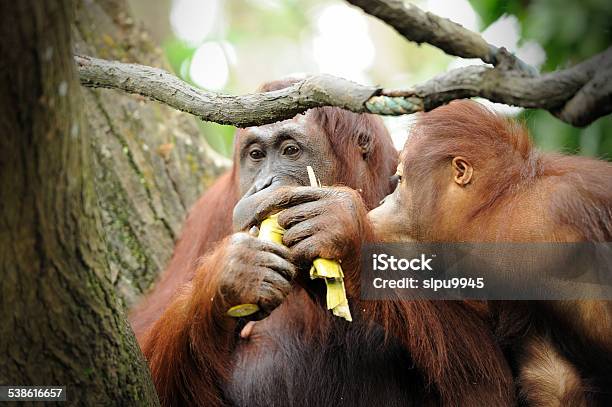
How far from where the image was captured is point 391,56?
48.5 feet

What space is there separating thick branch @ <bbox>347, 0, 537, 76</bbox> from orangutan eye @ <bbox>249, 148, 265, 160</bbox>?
2300 millimetres

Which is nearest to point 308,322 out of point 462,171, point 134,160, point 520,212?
point 462,171

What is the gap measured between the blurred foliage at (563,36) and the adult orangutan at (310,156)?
1058 mm

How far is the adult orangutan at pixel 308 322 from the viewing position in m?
3.57

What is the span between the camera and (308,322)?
4406 millimetres

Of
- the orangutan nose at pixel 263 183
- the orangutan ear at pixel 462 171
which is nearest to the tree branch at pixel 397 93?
the orangutan nose at pixel 263 183

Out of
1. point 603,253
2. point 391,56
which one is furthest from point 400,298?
point 391,56

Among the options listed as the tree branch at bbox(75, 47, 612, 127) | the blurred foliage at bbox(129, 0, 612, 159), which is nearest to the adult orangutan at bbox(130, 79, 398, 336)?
the blurred foliage at bbox(129, 0, 612, 159)

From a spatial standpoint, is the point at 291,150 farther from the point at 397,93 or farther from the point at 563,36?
the point at 397,93

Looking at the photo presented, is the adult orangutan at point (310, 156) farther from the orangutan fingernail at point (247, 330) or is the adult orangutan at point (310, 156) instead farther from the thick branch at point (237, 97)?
the thick branch at point (237, 97)

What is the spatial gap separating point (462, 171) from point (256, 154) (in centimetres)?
136

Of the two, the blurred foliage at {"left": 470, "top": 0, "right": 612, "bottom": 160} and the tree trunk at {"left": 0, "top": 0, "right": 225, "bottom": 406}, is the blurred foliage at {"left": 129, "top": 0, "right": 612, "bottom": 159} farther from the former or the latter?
the tree trunk at {"left": 0, "top": 0, "right": 225, "bottom": 406}

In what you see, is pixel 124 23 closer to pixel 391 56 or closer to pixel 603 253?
pixel 603 253

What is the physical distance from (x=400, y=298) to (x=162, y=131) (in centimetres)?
319
